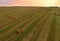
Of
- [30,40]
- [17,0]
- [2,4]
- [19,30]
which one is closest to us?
[30,40]

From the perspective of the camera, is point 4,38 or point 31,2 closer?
point 4,38

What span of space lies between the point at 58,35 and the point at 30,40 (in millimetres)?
329

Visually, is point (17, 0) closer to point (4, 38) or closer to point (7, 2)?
point (7, 2)

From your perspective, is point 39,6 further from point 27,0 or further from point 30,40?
point 30,40

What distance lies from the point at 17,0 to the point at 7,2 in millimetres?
280

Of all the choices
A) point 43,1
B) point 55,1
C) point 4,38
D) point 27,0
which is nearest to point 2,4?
point 27,0

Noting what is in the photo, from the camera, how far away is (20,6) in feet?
12.2

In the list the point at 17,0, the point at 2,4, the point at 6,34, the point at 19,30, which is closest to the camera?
the point at 6,34

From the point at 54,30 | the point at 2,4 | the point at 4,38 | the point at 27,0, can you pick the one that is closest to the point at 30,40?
the point at 4,38

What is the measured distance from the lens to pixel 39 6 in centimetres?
372

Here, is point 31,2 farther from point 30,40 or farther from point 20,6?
point 30,40

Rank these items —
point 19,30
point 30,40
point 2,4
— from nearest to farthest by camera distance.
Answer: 1. point 30,40
2. point 19,30
3. point 2,4

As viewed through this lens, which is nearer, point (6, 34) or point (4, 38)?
point (4, 38)

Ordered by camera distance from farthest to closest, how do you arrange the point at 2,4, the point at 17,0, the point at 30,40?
the point at 17,0
the point at 2,4
the point at 30,40
